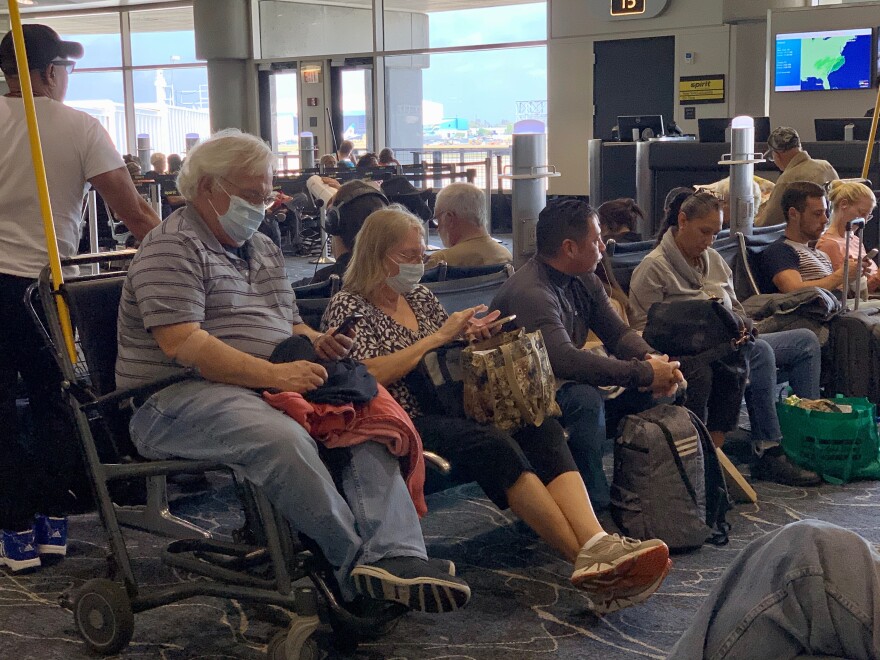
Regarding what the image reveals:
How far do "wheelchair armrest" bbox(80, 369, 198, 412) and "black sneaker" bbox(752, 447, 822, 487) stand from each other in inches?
90.1

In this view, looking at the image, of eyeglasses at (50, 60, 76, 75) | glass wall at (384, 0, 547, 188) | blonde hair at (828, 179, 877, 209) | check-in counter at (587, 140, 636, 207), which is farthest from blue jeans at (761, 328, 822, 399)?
glass wall at (384, 0, 547, 188)

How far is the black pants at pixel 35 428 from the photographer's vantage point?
3.04 metres

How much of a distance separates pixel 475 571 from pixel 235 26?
1401 centimetres

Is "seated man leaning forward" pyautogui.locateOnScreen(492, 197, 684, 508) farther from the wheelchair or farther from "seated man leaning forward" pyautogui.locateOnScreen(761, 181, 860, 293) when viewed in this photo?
"seated man leaning forward" pyautogui.locateOnScreen(761, 181, 860, 293)

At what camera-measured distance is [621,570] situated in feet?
8.44

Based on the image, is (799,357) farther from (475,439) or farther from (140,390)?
(140,390)

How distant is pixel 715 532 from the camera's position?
3242mm

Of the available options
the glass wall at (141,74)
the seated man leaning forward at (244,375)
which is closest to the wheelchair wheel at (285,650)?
the seated man leaning forward at (244,375)

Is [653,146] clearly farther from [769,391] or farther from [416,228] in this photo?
[416,228]

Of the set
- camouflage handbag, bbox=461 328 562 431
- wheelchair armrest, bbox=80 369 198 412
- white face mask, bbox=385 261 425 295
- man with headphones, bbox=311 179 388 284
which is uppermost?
man with headphones, bbox=311 179 388 284

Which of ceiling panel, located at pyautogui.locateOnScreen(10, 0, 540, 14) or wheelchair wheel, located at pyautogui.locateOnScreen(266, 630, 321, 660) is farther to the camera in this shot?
ceiling panel, located at pyautogui.locateOnScreen(10, 0, 540, 14)

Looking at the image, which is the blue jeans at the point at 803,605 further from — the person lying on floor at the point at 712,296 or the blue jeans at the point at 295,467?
the person lying on floor at the point at 712,296

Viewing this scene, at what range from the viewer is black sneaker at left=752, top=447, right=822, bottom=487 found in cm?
383

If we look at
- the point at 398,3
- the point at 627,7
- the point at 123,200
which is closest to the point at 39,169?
the point at 123,200
